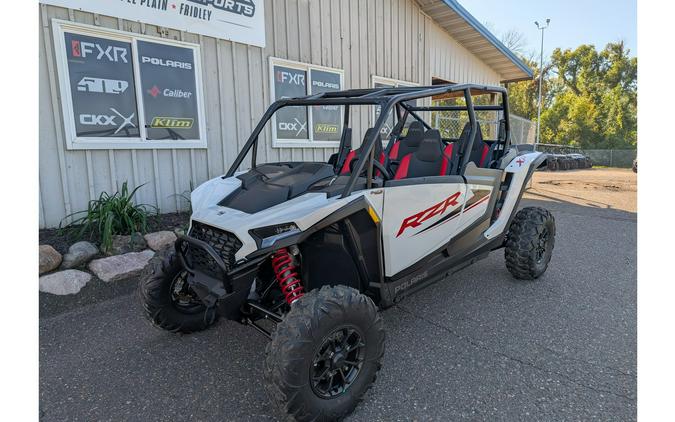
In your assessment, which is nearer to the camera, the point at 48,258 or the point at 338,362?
the point at 338,362

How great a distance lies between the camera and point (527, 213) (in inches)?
165

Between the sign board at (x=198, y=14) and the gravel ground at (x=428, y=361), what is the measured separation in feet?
10.9

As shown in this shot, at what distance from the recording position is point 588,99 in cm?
3769

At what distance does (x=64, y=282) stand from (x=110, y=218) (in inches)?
33.7

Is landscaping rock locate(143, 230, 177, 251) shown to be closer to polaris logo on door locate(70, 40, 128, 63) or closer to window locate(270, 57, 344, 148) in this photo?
polaris logo on door locate(70, 40, 128, 63)

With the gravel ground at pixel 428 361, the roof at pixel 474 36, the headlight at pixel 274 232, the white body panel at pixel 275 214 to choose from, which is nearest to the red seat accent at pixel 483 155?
the gravel ground at pixel 428 361

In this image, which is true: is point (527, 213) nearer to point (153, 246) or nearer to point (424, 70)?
point (153, 246)

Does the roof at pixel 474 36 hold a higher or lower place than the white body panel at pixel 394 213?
higher

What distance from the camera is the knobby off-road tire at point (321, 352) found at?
6.44 ft

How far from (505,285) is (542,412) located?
6.52 feet

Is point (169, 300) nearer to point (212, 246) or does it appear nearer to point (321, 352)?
point (212, 246)

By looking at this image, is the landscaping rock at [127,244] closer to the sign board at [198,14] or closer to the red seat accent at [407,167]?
the sign board at [198,14]

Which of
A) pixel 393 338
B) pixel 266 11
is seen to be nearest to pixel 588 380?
pixel 393 338

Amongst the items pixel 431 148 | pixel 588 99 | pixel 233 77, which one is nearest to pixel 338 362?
pixel 431 148
